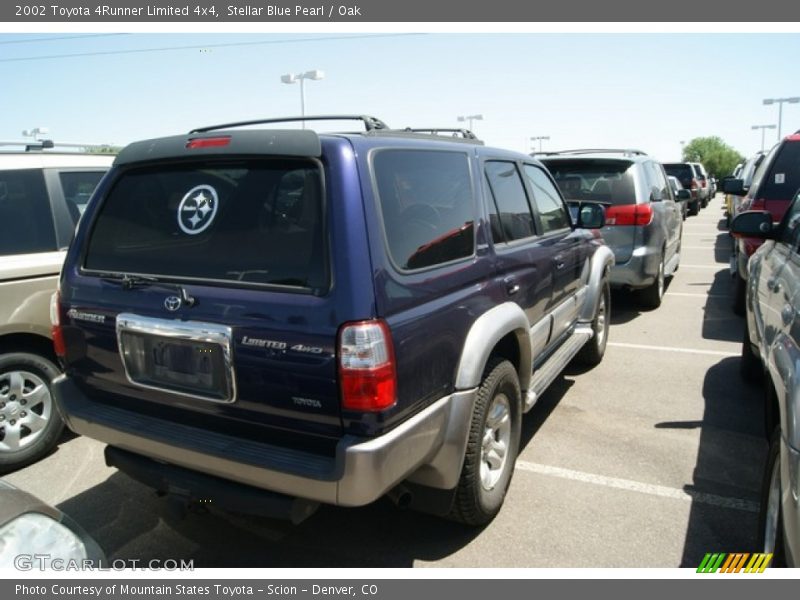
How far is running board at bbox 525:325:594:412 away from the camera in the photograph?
11.9 feet

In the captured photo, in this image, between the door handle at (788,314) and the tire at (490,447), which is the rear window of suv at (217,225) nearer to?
the tire at (490,447)

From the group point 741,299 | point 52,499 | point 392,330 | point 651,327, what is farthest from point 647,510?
point 741,299

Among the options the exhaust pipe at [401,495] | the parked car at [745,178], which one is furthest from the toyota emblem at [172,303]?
the parked car at [745,178]

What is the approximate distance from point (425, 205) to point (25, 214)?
10.1 ft

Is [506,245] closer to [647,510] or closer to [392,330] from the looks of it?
[392,330]

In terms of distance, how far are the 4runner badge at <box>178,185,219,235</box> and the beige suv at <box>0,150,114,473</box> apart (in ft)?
6.56

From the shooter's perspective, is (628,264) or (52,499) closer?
(52,499)

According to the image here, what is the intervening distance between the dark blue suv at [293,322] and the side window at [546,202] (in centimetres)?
115

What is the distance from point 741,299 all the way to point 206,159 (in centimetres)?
718

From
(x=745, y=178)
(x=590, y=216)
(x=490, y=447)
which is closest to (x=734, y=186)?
(x=590, y=216)

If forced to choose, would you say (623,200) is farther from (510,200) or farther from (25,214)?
(25,214)

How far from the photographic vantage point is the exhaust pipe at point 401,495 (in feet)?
8.64

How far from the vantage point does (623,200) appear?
7.10 meters

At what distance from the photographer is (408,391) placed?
2.37 metres
